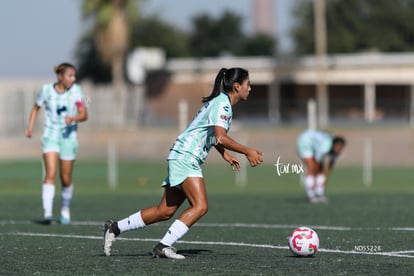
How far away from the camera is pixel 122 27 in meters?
58.8

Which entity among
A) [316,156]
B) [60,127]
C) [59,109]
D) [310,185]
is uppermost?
[59,109]

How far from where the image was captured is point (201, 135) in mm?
10992

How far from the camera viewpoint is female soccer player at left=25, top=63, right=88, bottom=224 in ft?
52.0

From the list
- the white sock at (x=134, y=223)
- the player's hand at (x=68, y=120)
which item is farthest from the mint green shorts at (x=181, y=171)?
the player's hand at (x=68, y=120)

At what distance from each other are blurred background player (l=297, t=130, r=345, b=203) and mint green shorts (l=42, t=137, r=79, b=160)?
7120mm

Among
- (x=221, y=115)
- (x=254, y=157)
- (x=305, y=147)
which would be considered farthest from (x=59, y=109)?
(x=305, y=147)

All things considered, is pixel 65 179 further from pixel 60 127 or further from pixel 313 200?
pixel 313 200

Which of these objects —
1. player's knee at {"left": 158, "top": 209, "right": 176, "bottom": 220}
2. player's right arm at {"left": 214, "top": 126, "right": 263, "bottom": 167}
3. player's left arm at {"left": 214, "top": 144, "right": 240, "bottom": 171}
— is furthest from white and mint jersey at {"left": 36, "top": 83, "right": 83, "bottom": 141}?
player's right arm at {"left": 214, "top": 126, "right": 263, "bottom": 167}

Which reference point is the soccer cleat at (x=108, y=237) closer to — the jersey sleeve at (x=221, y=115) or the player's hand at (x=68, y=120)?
the jersey sleeve at (x=221, y=115)

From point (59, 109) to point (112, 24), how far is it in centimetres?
4302

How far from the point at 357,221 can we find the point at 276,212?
251cm

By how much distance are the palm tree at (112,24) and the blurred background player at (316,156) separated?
37251 mm

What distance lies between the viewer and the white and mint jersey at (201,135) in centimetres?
1084

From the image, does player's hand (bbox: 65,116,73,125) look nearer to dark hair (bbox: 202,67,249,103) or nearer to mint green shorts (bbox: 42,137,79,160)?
mint green shorts (bbox: 42,137,79,160)
